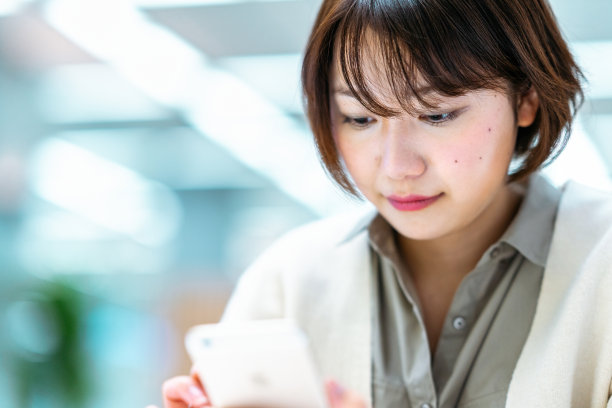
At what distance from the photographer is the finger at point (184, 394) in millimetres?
1229

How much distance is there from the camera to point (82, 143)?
3762mm

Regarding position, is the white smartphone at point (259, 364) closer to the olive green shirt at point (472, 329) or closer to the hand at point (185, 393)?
the hand at point (185, 393)

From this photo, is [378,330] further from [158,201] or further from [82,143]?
[82,143]

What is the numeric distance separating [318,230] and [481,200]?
1.28ft

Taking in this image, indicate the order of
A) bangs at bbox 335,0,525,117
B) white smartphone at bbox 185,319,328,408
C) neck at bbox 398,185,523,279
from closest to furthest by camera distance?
white smartphone at bbox 185,319,328,408 → bangs at bbox 335,0,525,117 → neck at bbox 398,185,523,279

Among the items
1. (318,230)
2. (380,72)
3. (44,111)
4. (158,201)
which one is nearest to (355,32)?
(380,72)

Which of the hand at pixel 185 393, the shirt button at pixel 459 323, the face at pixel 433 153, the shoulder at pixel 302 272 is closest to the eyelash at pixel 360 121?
Result: the face at pixel 433 153

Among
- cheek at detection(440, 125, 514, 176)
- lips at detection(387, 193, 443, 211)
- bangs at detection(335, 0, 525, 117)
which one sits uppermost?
bangs at detection(335, 0, 525, 117)

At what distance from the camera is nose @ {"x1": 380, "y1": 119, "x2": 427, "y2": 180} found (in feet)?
4.09

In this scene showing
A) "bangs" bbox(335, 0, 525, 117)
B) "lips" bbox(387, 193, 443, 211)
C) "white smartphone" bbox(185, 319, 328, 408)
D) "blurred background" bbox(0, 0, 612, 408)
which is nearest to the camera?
"white smartphone" bbox(185, 319, 328, 408)

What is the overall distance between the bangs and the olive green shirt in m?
0.31

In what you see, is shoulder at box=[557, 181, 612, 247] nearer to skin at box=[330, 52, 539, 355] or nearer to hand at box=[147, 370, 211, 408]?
skin at box=[330, 52, 539, 355]

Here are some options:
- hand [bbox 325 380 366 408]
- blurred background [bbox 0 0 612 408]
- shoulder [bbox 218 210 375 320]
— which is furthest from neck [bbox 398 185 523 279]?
blurred background [bbox 0 0 612 408]

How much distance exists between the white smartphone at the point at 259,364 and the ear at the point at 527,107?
0.59m
